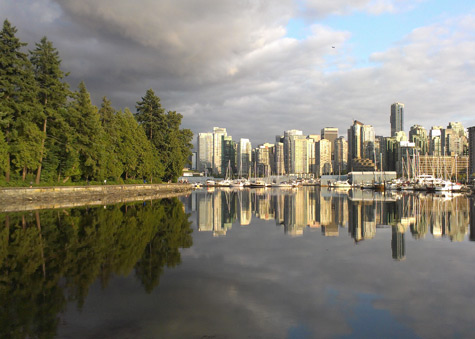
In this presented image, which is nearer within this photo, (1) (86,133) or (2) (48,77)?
(2) (48,77)

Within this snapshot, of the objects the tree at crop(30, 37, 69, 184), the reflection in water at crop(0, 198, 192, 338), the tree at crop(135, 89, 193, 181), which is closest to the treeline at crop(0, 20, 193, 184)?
the tree at crop(30, 37, 69, 184)

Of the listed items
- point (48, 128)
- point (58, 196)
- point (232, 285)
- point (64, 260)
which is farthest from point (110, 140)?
point (232, 285)

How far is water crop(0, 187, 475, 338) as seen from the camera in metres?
7.44

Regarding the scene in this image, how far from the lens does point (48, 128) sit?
4738 centimetres

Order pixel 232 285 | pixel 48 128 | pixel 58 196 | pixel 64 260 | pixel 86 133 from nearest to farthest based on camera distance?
pixel 232 285, pixel 64 260, pixel 58 196, pixel 48 128, pixel 86 133

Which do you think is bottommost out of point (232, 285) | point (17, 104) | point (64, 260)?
point (232, 285)

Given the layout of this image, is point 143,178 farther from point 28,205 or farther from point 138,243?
point 138,243

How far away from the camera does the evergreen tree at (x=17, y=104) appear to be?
40562 millimetres

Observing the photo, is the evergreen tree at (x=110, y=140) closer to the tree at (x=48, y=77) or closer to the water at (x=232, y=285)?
the tree at (x=48, y=77)

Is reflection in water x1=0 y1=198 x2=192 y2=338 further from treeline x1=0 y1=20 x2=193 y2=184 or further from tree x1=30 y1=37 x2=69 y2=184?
tree x1=30 y1=37 x2=69 y2=184

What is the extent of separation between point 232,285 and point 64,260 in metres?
6.64

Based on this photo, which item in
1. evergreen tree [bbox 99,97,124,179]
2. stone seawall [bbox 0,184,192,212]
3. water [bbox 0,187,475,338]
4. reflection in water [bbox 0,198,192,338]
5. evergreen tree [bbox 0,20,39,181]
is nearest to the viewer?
water [bbox 0,187,475,338]

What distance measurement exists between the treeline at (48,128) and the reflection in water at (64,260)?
2186 centimetres

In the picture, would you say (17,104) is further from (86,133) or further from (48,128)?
(86,133)
